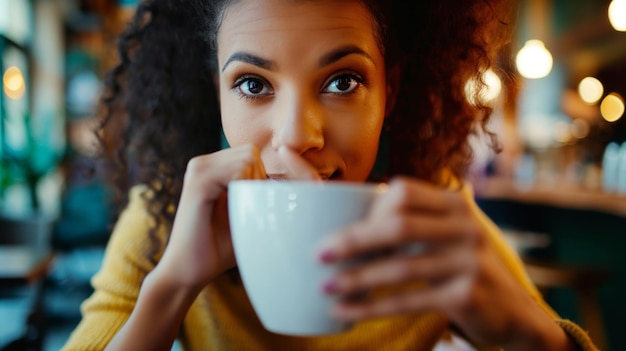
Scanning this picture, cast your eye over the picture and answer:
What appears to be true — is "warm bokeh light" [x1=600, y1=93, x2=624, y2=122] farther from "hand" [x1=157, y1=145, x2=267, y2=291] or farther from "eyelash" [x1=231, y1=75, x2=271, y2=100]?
"hand" [x1=157, y1=145, x2=267, y2=291]

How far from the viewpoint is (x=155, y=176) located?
A: 3.39ft

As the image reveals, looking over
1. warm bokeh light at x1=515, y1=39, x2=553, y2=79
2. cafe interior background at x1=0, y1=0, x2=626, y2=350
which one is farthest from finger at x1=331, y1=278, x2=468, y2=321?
warm bokeh light at x1=515, y1=39, x2=553, y2=79

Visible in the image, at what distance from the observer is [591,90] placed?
17.6 ft

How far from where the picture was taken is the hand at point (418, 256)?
39 centimetres

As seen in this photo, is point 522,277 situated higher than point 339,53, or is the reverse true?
A: point 339,53

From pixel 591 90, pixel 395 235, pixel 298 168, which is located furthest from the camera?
pixel 591 90

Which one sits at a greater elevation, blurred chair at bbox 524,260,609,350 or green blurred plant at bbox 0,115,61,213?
green blurred plant at bbox 0,115,61,213

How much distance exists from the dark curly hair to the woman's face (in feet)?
0.57

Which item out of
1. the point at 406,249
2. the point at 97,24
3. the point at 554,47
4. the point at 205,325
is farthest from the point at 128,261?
the point at 97,24

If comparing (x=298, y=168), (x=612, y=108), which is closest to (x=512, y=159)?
(x=612, y=108)

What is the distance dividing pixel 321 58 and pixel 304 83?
0.14 ft

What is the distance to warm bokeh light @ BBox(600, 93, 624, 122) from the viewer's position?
469 cm

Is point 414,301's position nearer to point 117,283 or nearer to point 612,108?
point 117,283

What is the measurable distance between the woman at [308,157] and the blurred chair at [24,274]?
0.42 metres
